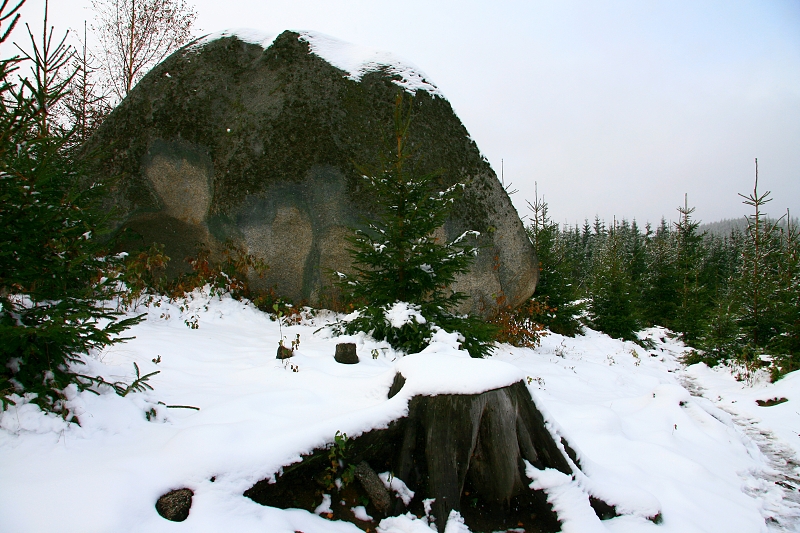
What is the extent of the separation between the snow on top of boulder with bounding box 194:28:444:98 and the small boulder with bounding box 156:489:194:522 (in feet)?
26.8

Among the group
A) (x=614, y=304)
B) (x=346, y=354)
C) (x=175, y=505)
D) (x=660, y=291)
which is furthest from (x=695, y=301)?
(x=175, y=505)

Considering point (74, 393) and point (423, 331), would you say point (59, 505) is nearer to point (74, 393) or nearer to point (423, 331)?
point (74, 393)

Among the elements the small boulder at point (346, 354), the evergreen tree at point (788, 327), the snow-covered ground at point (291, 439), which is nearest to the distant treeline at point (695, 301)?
the evergreen tree at point (788, 327)

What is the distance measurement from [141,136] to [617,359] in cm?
1110

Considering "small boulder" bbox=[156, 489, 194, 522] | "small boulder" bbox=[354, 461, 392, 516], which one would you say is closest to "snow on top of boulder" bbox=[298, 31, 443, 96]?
"small boulder" bbox=[354, 461, 392, 516]

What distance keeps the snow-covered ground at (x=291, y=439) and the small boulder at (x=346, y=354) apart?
111mm

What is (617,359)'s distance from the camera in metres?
9.53

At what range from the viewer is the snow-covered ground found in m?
2.05

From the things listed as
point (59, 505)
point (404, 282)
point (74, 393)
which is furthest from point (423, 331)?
point (59, 505)

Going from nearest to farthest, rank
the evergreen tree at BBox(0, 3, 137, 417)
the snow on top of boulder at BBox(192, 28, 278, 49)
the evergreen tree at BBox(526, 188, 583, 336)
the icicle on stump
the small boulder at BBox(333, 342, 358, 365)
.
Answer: the evergreen tree at BBox(0, 3, 137, 417) < the icicle on stump < the small boulder at BBox(333, 342, 358, 365) < the snow on top of boulder at BBox(192, 28, 278, 49) < the evergreen tree at BBox(526, 188, 583, 336)

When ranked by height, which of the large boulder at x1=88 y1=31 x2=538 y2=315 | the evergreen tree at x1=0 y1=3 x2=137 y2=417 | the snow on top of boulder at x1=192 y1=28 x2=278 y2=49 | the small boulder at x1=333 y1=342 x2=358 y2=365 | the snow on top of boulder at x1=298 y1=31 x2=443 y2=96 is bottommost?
the small boulder at x1=333 y1=342 x2=358 y2=365

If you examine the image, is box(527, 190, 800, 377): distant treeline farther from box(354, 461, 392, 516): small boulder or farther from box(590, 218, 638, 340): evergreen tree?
box(354, 461, 392, 516): small boulder

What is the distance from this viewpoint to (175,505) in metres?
2.05

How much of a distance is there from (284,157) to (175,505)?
711 centimetres
